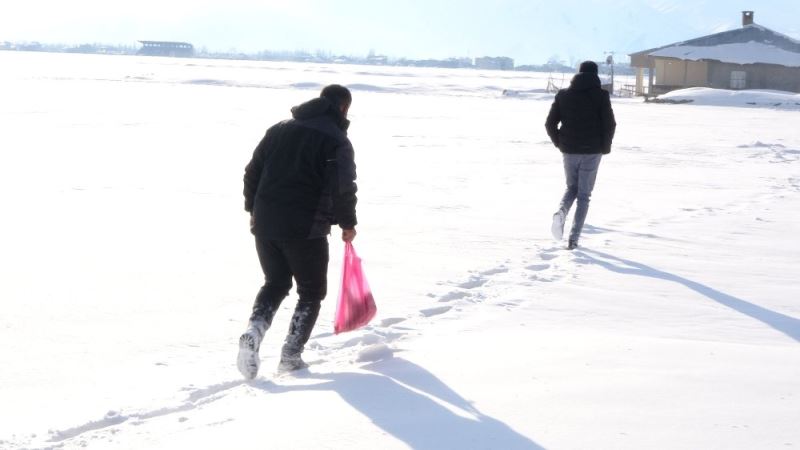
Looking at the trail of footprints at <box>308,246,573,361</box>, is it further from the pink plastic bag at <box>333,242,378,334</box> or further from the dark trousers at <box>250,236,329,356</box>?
the dark trousers at <box>250,236,329,356</box>

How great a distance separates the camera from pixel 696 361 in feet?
16.8

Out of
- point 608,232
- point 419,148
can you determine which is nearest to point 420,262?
point 608,232

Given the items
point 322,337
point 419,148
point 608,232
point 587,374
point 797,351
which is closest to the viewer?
point 587,374

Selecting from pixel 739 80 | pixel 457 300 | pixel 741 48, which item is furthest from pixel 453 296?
pixel 741 48

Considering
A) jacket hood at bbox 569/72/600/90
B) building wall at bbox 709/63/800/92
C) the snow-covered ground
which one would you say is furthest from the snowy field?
building wall at bbox 709/63/800/92

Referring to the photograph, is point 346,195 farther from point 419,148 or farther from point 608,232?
point 419,148

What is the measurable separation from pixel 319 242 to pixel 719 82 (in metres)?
54.9

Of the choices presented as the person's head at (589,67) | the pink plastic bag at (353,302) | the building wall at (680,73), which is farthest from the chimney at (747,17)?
the pink plastic bag at (353,302)

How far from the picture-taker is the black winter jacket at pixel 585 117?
8594 millimetres

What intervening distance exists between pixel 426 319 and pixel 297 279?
4.78 feet

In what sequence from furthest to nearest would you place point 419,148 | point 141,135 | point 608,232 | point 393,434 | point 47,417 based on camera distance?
1. point 141,135
2. point 419,148
3. point 608,232
4. point 47,417
5. point 393,434

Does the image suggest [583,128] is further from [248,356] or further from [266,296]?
[248,356]

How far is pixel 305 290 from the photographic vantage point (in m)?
5.12

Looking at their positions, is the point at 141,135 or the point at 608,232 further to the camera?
the point at 141,135
